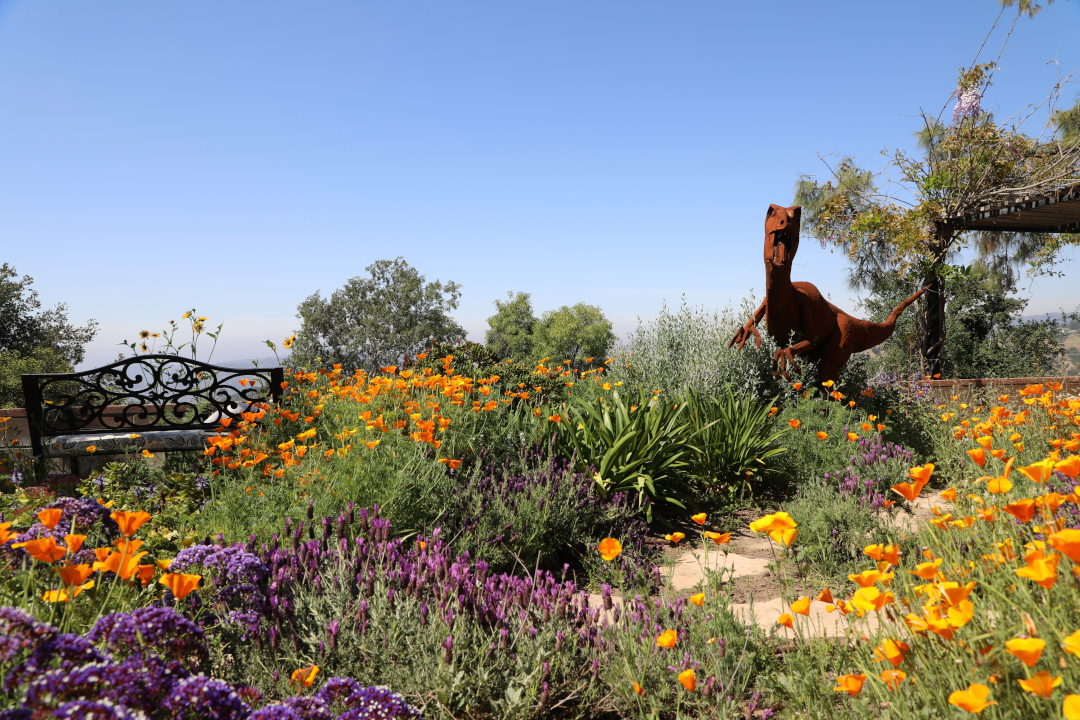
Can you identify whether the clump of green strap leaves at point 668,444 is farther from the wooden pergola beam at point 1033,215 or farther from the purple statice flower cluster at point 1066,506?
the wooden pergola beam at point 1033,215

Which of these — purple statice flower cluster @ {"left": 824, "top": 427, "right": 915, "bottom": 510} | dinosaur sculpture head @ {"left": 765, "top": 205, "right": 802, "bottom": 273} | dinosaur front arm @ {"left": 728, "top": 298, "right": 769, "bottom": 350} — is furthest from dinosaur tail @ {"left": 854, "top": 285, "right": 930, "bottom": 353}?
purple statice flower cluster @ {"left": 824, "top": 427, "right": 915, "bottom": 510}

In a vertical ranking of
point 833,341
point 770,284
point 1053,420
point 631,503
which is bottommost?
point 631,503

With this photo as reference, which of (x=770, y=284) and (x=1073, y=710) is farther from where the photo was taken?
(x=770, y=284)

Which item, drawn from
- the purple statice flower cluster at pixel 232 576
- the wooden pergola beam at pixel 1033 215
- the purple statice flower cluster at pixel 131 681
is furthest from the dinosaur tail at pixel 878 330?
the purple statice flower cluster at pixel 131 681

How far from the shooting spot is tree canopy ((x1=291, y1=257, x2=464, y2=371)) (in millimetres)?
31781

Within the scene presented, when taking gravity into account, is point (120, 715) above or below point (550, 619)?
above

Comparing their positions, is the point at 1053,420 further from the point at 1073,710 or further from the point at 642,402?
the point at 1073,710

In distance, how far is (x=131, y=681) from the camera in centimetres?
122

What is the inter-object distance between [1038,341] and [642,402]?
43.1ft

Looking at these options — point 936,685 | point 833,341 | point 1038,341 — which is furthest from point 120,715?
point 1038,341

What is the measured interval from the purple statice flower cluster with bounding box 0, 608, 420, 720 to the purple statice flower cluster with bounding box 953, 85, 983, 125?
1528cm

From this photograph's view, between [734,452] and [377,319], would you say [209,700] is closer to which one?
[734,452]

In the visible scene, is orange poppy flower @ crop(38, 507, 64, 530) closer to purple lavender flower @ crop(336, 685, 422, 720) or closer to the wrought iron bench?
purple lavender flower @ crop(336, 685, 422, 720)

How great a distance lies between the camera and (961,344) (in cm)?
1348
